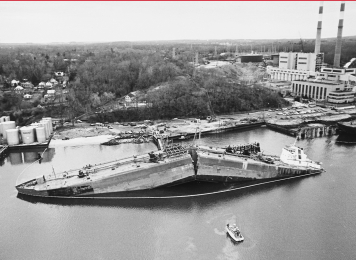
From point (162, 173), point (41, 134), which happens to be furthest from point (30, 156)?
point (162, 173)

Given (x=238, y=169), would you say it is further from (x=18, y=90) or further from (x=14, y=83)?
(x=14, y=83)

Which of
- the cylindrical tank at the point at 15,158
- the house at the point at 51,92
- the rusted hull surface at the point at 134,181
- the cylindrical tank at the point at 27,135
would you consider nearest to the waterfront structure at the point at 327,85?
the rusted hull surface at the point at 134,181

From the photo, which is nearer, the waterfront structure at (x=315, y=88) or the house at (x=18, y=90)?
the house at (x=18, y=90)

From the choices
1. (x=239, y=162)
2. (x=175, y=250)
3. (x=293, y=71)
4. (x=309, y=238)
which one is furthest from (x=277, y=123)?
(x=293, y=71)

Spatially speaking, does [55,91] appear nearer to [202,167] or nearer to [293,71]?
[202,167]

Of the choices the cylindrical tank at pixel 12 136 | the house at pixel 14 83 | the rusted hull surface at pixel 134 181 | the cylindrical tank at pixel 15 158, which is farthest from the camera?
the house at pixel 14 83

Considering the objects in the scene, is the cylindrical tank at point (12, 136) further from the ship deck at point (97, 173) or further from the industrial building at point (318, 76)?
the industrial building at point (318, 76)
